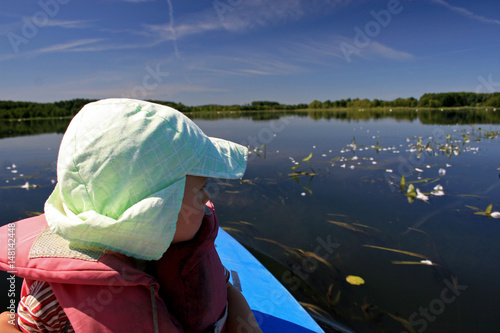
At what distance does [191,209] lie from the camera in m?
0.78

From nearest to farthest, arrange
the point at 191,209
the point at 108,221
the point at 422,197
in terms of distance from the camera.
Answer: the point at 108,221, the point at 191,209, the point at 422,197

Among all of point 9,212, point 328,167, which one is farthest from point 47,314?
point 328,167

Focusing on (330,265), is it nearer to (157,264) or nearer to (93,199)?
(157,264)

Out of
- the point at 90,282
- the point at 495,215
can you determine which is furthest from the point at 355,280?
the point at 495,215

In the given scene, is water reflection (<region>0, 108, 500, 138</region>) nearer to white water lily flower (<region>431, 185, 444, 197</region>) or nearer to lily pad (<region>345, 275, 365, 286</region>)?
white water lily flower (<region>431, 185, 444, 197</region>)

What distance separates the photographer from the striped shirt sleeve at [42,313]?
641 mm

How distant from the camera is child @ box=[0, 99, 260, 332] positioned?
610 mm

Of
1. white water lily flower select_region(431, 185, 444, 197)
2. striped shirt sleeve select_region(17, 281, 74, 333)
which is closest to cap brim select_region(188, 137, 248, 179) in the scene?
striped shirt sleeve select_region(17, 281, 74, 333)

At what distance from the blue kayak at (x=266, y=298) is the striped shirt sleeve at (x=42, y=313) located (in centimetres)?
80

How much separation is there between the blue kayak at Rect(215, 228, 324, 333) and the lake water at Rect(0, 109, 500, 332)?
1.13 ft

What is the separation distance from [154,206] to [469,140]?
30.2ft

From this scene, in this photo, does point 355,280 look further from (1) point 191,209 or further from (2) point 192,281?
(1) point 191,209

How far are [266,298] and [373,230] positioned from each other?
1700 millimetres

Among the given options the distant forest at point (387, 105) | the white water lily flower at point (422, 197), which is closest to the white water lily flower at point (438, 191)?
the white water lily flower at point (422, 197)
